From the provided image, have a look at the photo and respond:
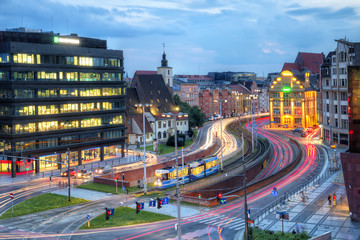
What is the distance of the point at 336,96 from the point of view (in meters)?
107

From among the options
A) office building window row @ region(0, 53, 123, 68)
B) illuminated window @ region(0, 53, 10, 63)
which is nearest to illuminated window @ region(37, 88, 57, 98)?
office building window row @ region(0, 53, 123, 68)

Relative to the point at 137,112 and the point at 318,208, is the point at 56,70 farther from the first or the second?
the point at 318,208

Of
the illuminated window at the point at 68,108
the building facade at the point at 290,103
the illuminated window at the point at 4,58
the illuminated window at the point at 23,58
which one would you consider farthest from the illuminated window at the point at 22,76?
the building facade at the point at 290,103

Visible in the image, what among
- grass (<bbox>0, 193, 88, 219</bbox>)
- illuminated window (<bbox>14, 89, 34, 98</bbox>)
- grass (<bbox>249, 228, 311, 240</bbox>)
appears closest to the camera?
grass (<bbox>249, 228, 311, 240</bbox>)

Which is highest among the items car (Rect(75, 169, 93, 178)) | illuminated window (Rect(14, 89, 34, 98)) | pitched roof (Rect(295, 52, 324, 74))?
pitched roof (Rect(295, 52, 324, 74))

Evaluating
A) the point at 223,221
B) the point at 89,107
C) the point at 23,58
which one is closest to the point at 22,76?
the point at 23,58

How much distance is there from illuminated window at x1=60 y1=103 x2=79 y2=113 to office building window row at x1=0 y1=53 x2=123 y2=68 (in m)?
8.37

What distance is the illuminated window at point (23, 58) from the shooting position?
79500 millimetres

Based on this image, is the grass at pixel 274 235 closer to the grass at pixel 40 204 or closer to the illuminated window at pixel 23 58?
the grass at pixel 40 204

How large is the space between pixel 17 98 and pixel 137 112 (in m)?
48.5

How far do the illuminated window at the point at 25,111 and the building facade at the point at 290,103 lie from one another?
9026 cm

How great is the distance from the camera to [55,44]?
87938mm

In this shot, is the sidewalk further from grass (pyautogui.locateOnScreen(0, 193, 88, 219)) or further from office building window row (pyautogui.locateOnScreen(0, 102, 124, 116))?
office building window row (pyautogui.locateOnScreen(0, 102, 124, 116))

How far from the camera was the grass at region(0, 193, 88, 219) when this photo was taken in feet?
181
